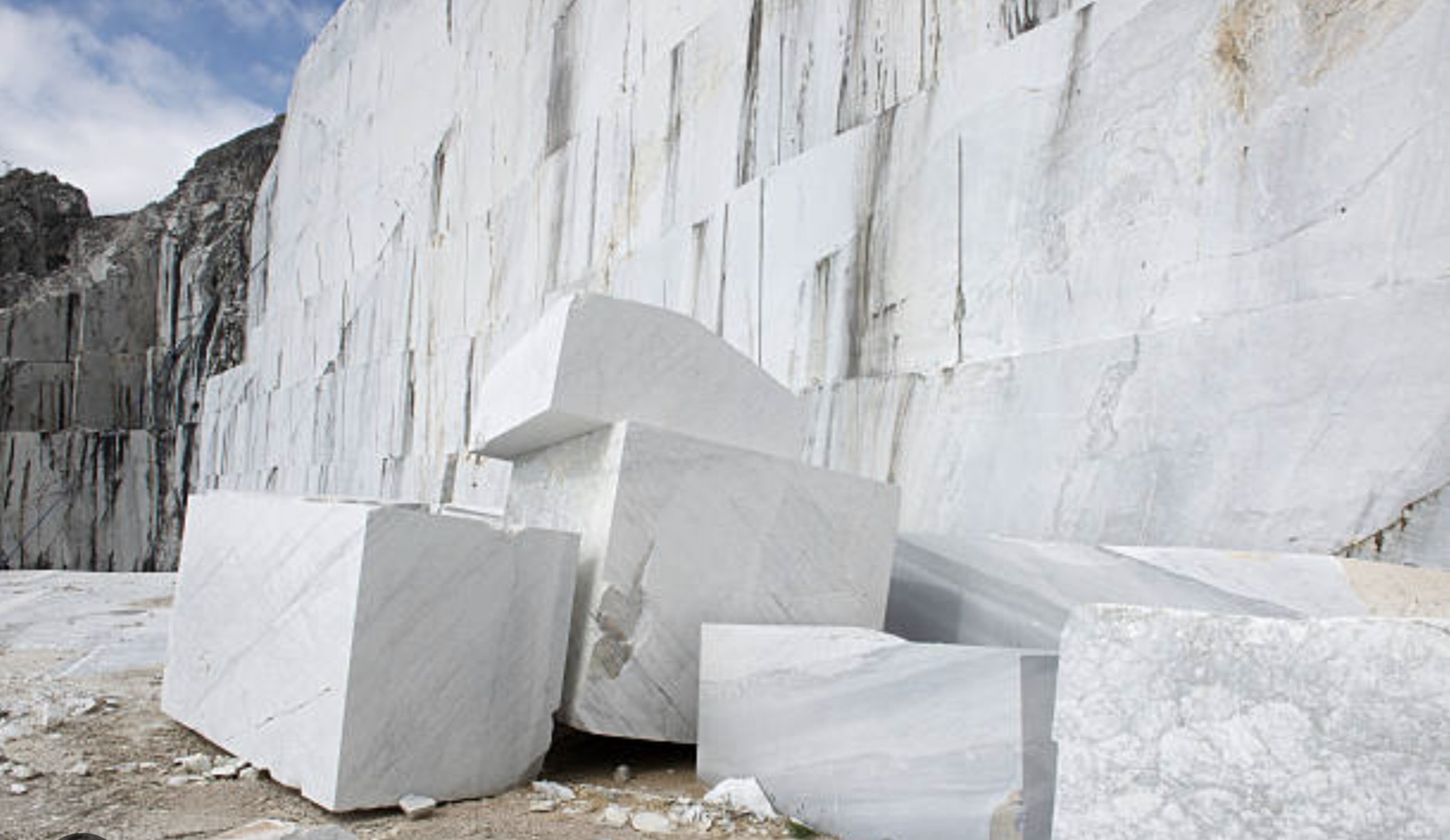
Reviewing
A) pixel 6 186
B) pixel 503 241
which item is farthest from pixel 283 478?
pixel 6 186

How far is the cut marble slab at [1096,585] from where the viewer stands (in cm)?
241

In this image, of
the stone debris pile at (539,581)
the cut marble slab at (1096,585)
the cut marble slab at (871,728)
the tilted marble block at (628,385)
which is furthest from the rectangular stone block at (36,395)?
the cut marble slab at (871,728)

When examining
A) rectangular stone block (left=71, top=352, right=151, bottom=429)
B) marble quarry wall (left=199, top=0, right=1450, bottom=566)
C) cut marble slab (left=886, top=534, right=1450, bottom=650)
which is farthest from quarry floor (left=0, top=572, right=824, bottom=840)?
rectangular stone block (left=71, top=352, right=151, bottom=429)

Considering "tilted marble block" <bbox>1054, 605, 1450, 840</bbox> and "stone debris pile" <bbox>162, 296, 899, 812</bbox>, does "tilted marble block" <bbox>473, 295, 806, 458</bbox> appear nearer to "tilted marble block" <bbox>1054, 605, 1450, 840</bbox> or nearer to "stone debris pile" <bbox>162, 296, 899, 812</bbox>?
"stone debris pile" <bbox>162, 296, 899, 812</bbox>

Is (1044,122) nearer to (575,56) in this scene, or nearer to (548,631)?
(548,631)

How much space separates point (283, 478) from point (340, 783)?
11779mm

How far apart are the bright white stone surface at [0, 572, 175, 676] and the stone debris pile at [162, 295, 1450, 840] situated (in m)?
1.40

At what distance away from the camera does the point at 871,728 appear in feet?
7.06

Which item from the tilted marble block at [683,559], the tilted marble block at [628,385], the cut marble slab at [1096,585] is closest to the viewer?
the cut marble slab at [1096,585]

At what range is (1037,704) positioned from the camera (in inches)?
71.4

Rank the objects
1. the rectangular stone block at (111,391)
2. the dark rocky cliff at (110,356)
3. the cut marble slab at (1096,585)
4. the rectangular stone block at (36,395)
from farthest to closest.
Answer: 1. the rectangular stone block at (111,391)
2. the rectangular stone block at (36,395)
3. the dark rocky cliff at (110,356)
4. the cut marble slab at (1096,585)

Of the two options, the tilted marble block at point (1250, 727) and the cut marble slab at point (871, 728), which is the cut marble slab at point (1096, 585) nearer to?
the cut marble slab at point (871, 728)

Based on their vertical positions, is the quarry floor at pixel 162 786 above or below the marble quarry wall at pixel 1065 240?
below

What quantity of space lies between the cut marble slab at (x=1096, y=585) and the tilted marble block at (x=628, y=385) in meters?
0.62
